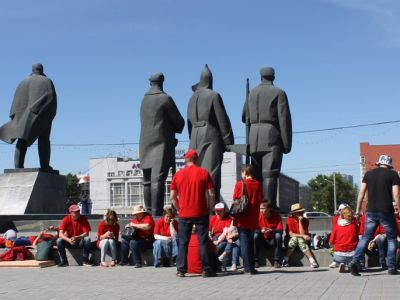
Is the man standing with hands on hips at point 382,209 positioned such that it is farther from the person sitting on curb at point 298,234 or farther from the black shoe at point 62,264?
the black shoe at point 62,264

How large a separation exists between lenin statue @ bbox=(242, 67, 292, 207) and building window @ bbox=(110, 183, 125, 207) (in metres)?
92.1

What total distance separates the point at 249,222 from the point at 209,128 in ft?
21.5

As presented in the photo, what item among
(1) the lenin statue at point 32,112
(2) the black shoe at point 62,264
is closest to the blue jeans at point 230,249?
(2) the black shoe at point 62,264

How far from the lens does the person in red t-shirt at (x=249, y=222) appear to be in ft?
35.8

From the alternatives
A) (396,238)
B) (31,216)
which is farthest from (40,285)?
(31,216)

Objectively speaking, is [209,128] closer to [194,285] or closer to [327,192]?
[194,285]

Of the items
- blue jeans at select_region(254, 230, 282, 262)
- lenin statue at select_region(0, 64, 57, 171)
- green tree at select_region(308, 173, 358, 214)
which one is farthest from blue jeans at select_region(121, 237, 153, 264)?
green tree at select_region(308, 173, 358, 214)

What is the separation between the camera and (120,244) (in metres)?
13.1

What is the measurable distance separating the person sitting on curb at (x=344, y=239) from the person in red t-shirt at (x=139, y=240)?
3264mm

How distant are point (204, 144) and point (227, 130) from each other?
64 cm

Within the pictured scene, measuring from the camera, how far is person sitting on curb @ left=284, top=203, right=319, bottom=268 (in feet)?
38.9

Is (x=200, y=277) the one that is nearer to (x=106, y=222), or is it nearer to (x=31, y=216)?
(x=106, y=222)

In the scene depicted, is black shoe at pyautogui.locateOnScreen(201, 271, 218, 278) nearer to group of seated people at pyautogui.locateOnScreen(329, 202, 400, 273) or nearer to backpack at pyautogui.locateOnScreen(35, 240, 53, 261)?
group of seated people at pyautogui.locateOnScreen(329, 202, 400, 273)

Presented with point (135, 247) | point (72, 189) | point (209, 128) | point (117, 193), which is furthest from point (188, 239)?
point (72, 189)
